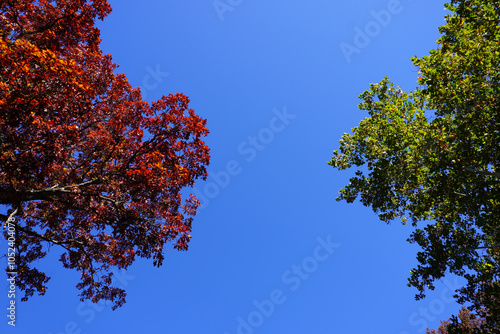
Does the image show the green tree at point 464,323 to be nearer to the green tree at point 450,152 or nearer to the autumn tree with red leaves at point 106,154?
the green tree at point 450,152

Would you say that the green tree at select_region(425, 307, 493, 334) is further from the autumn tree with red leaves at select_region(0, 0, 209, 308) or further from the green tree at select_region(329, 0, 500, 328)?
the autumn tree with red leaves at select_region(0, 0, 209, 308)

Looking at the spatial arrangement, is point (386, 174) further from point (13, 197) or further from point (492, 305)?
point (13, 197)

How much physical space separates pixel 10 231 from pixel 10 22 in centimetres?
758

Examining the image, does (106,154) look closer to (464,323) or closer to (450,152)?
(450,152)

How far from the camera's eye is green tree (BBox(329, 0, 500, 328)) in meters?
8.87

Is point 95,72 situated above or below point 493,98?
A: above

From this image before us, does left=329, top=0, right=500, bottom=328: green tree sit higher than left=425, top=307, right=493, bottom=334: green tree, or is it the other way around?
left=329, top=0, right=500, bottom=328: green tree

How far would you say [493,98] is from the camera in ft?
28.7

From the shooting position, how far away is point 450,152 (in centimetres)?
950

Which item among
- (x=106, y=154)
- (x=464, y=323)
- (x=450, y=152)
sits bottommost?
(x=464, y=323)

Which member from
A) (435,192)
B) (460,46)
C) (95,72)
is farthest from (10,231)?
(460,46)

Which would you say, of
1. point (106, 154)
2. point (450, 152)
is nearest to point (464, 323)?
point (450, 152)

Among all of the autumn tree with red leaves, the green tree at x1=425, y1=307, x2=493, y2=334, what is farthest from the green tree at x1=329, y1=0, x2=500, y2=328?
the autumn tree with red leaves

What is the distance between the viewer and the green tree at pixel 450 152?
8867 mm
